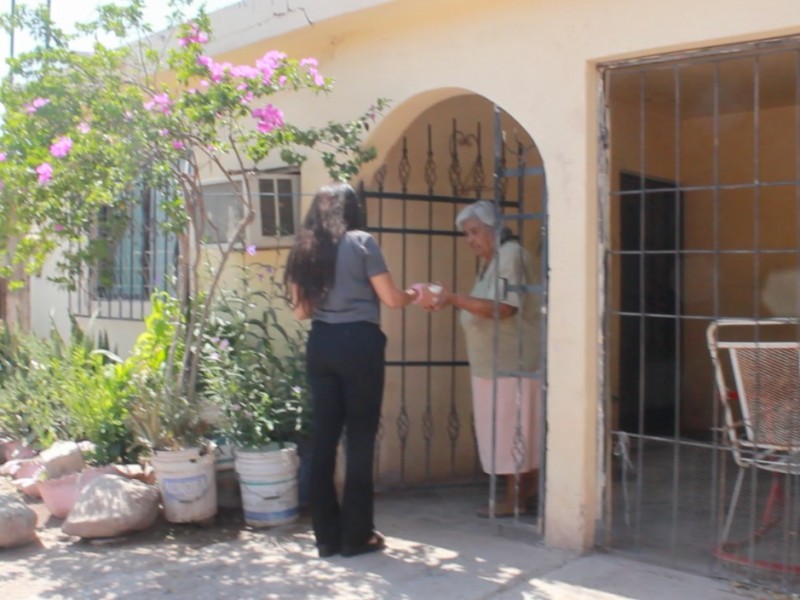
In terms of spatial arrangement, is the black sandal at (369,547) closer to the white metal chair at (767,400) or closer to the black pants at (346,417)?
the black pants at (346,417)

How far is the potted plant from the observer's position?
4.93 metres

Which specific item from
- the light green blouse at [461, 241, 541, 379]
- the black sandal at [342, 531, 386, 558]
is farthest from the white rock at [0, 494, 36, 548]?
the light green blouse at [461, 241, 541, 379]

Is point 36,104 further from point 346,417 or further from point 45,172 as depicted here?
point 346,417

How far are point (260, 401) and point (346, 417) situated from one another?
91 cm

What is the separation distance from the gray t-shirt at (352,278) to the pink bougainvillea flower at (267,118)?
2.79 feet

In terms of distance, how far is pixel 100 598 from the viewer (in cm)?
A: 396

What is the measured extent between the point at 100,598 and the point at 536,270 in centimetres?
265

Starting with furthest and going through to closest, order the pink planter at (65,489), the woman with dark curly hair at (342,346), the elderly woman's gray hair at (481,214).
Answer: the pink planter at (65,489), the elderly woman's gray hair at (481,214), the woman with dark curly hair at (342,346)

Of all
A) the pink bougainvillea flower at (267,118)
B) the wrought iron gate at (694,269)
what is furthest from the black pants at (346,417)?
the wrought iron gate at (694,269)

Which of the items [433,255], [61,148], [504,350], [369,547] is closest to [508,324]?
[504,350]

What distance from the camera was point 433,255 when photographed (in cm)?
591

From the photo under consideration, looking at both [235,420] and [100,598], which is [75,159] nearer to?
[235,420]

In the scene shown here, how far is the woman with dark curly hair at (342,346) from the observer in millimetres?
4312

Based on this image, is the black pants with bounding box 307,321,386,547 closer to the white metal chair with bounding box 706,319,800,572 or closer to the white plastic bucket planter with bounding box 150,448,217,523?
the white plastic bucket planter with bounding box 150,448,217,523
